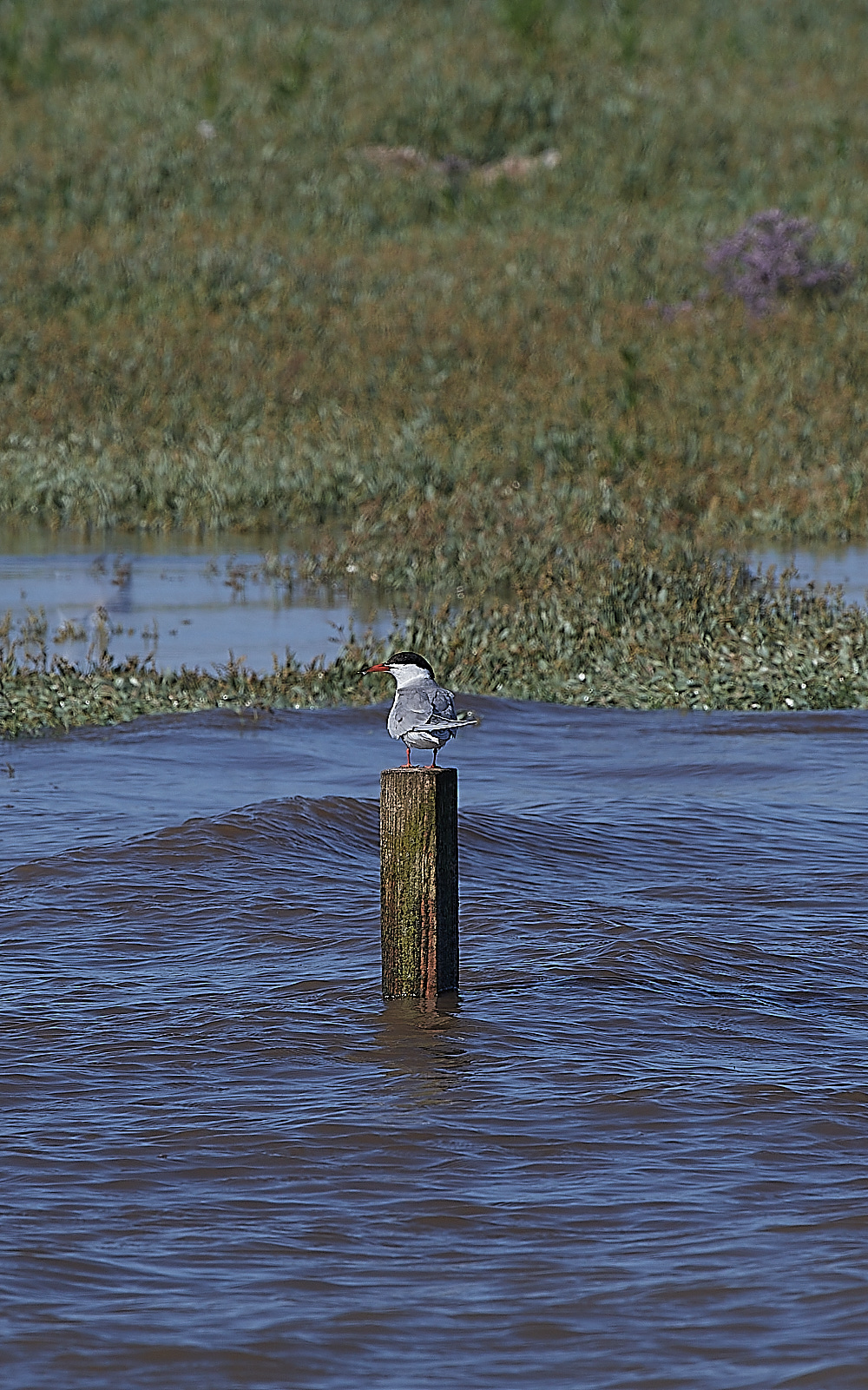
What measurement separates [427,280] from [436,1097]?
27.2 metres

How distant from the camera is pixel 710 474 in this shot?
77.3 ft

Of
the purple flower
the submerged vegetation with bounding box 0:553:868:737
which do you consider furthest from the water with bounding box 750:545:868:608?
the purple flower

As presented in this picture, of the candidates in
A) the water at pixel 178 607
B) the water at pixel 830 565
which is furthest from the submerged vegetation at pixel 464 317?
the water at pixel 178 607

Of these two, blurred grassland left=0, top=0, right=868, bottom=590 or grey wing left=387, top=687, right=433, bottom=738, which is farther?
blurred grassland left=0, top=0, right=868, bottom=590

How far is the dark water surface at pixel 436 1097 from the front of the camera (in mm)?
4969

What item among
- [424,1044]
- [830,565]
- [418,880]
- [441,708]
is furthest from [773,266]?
[424,1044]

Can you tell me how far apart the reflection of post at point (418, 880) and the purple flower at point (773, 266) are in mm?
24667

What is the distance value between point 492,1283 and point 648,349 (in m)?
24.8

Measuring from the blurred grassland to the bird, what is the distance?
1047 cm

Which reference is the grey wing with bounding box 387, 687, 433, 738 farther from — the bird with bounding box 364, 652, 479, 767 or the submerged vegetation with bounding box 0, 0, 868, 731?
the submerged vegetation with bounding box 0, 0, 868, 731

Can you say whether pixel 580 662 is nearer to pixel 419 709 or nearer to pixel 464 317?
pixel 419 709

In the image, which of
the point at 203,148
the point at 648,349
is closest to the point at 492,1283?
the point at 648,349

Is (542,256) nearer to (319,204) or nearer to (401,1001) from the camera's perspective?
(319,204)

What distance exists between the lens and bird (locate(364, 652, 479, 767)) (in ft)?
23.1
